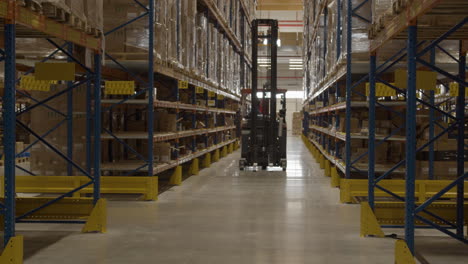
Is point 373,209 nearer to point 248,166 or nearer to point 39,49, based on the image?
point 39,49

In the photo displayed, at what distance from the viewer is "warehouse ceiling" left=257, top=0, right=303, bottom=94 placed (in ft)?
108

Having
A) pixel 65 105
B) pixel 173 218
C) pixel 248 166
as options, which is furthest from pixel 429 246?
pixel 248 166

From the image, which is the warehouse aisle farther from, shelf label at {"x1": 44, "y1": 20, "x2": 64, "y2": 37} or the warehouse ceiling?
the warehouse ceiling

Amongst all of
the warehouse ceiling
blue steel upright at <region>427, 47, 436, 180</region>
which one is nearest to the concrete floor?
blue steel upright at <region>427, 47, 436, 180</region>

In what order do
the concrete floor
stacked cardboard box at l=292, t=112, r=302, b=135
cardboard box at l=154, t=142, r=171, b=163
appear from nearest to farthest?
the concrete floor < cardboard box at l=154, t=142, r=171, b=163 < stacked cardboard box at l=292, t=112, r=302, b=135

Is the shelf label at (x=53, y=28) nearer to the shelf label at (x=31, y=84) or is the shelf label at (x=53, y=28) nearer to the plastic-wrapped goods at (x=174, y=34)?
the shelf label at (x=31, y=84)

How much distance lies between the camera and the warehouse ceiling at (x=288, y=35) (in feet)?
108

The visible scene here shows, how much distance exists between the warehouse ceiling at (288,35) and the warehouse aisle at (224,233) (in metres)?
24.2

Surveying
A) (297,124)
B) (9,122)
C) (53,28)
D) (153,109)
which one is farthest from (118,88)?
(297,124)

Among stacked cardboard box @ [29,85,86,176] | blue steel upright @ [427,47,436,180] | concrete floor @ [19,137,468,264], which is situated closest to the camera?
concrete floor @ [19,137,468,264]

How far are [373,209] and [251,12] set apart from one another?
63.8ft

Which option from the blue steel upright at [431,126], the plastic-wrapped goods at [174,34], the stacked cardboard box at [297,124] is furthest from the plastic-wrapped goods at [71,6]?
the stacked cardboard box at [297,124]

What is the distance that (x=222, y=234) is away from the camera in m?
6.10

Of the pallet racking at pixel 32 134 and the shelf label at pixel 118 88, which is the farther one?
the shelf label at pixel 118 88
